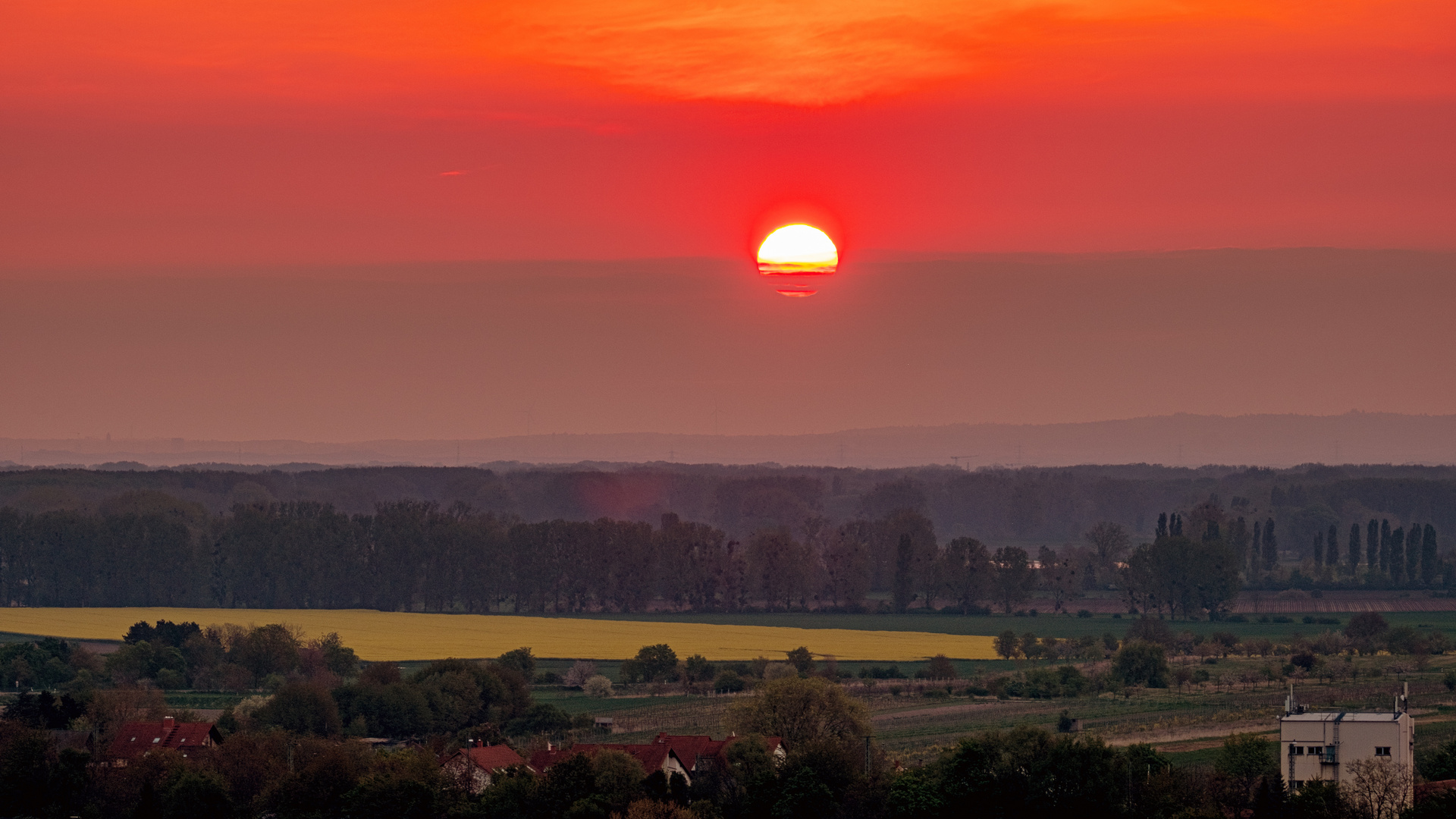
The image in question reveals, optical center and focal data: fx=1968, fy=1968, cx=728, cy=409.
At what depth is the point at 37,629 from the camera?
137000mm

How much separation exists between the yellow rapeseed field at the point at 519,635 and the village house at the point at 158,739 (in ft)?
127

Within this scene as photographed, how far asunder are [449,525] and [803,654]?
232 feet

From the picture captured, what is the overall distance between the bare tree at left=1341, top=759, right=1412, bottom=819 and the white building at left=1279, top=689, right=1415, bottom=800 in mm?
529

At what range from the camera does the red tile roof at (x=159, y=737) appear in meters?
75.9

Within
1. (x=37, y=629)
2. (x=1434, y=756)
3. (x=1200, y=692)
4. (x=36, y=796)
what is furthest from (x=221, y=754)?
(x=37, y=629)

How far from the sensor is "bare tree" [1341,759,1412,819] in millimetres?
58906

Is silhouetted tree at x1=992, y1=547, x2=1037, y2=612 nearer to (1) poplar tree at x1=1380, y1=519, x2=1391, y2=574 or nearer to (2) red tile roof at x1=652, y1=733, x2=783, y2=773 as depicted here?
(1) poplar tree at x1=1380, y1=519, x2=1391, y2=574

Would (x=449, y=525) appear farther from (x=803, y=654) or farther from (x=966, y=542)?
(x=803, y=654)

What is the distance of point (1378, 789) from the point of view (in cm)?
6053

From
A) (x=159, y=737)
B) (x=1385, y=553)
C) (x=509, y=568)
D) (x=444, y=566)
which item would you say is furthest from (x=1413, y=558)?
(x=159, y=737)

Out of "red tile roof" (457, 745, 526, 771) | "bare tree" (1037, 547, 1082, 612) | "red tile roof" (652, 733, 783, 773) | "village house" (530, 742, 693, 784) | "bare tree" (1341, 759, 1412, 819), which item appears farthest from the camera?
"bare tree" (1037, 547, 1082, 612)

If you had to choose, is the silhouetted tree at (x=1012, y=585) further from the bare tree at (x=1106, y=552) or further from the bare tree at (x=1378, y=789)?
the bare tree at (x=1378, y=789)

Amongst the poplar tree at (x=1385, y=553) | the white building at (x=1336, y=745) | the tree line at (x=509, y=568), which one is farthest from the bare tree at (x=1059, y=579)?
the white building at (x=1336, y=745)

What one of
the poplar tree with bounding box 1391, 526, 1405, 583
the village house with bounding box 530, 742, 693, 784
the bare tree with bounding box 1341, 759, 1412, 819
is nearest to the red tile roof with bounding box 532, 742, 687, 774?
the village house with bounding box 530, 742, 693, 784
